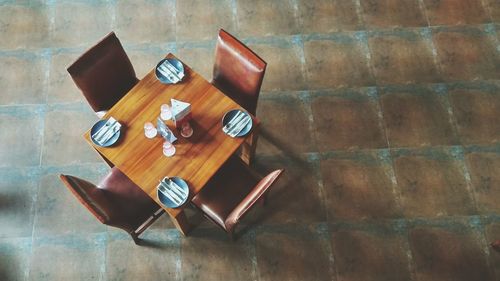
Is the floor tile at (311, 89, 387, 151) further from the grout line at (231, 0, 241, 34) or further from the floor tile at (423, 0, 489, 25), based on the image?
the floor tile at (423, 0, 489, 25)

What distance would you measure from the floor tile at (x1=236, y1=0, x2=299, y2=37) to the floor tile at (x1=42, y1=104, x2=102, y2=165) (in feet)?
5.72

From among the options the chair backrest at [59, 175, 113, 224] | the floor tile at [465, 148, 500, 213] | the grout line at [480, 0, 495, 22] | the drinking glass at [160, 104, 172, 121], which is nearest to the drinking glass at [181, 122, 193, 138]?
the drinking glass at [160, 104, 172, 121]

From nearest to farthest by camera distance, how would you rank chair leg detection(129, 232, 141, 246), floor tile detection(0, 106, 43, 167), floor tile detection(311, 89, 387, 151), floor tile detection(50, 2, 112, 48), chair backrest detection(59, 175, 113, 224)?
1. chair backrest detection(59, 175, 113, 224)
2. chair leg detection(129, 232, 141, 246)
3. floor tile detection(0, 106, 43, 167)
4. floor tile detection(311, 89, 387, 151)
5. floor tile detection(50, 2, 112, 48)

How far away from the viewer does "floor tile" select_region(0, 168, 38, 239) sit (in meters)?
3.94

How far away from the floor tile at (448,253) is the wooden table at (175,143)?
5.96 ft

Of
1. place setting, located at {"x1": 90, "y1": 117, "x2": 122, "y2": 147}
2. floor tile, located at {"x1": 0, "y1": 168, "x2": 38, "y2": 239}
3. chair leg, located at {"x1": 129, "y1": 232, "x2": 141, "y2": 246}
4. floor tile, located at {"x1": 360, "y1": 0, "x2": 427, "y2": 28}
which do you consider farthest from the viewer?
floor tile, located at {"x1": 360, "y1": 0, "x2": 427, "y2": 28}

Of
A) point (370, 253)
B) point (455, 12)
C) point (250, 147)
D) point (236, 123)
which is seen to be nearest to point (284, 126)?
point (250, 147)

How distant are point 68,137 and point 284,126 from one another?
1.97m

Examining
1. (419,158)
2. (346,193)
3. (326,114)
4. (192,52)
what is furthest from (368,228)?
(192,52)

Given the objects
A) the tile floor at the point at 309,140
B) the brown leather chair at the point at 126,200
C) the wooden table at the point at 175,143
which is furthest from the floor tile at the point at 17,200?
the wooden table at the point at 175,143

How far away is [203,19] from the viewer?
4723 millimetres

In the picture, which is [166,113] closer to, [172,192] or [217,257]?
[172,192]

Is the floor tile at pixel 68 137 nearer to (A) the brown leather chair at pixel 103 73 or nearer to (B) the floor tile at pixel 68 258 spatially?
(A) the brown leather chair at pixel 103 73

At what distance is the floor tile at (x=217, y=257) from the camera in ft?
12.6
